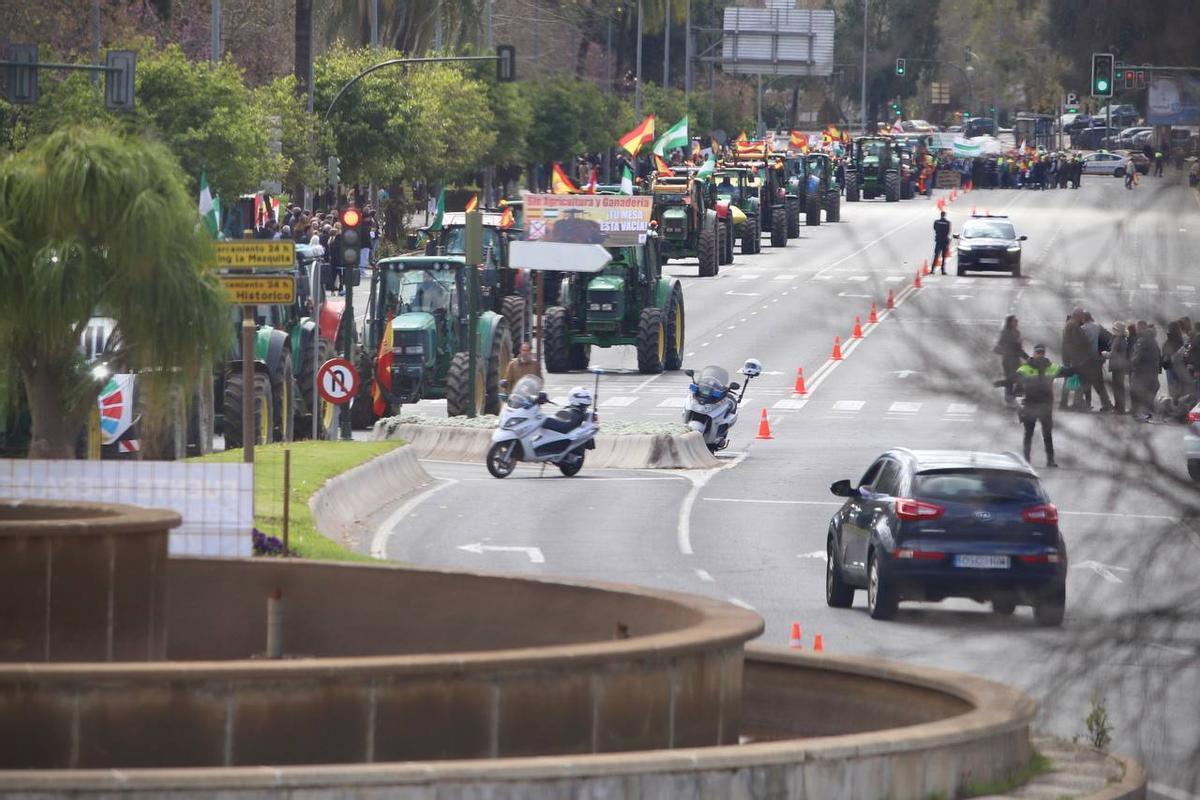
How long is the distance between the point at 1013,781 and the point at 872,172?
80.9 metres

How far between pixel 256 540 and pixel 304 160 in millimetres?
35204

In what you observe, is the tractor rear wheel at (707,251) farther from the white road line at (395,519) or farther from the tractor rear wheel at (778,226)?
the white road line at (395,519)

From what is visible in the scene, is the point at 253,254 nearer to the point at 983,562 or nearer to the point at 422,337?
the point at 983,562

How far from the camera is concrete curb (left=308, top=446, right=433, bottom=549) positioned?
23.1 metres

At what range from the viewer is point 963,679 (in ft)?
34.5

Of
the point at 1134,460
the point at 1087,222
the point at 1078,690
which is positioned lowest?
the point at 1078,690

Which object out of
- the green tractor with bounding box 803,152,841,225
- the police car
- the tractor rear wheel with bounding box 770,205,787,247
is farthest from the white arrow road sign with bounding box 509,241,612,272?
the green tractor with bounding box 803,152,841,225

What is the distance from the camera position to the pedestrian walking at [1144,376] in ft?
20.6

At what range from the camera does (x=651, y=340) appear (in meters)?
41.8

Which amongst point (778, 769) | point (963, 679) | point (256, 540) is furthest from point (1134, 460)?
point (256, 540)

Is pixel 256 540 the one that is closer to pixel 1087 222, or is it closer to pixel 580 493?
pixel 580 493

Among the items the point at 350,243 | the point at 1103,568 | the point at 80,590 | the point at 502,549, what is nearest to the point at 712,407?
the point at 350,243

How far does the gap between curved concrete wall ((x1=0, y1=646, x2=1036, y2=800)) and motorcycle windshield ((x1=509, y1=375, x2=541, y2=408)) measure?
Answer: 17.5 m

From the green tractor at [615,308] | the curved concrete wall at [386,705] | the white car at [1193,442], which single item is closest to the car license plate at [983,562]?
the curved concrete wall at [386,705]
